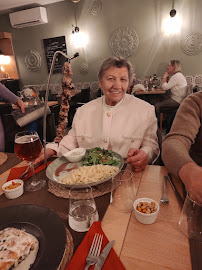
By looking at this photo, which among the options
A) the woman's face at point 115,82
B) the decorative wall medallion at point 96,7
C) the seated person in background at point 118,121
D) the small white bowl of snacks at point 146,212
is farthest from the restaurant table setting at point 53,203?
the decorative wall medallion at point 96,7

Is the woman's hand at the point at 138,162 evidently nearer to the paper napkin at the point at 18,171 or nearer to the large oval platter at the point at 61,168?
the large oval platter at the point at 61,168

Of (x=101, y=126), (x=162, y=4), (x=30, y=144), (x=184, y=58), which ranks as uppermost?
(x=162, y=4)

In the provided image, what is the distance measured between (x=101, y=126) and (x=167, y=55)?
5.03 metres

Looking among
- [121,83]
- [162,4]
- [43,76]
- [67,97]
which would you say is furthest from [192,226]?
[43,76]

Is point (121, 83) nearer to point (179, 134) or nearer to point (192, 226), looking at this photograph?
point (179, 134)

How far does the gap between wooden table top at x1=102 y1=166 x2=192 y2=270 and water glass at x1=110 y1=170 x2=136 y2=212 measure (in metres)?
0.03

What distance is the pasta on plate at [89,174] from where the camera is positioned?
0.89 metres

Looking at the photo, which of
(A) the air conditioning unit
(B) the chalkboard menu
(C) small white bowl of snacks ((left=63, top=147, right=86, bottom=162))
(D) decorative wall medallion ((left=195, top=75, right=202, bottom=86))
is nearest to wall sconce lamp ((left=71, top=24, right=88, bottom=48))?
(B) the chalkboard menu

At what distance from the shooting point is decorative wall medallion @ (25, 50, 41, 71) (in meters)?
Answer: 6.89

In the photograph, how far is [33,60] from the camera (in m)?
6.98

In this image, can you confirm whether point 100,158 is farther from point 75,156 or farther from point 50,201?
point 50,201

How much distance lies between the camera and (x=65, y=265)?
0.53 metres

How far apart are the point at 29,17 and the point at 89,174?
275 inches

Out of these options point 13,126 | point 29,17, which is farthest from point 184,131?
point 29,17
